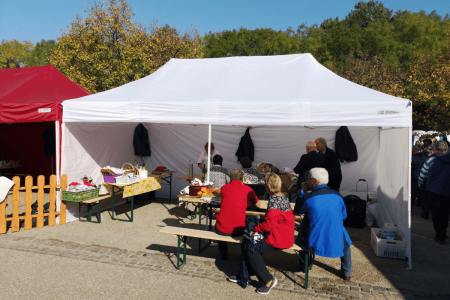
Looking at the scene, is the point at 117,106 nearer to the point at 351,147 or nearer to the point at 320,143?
the point at 320,143

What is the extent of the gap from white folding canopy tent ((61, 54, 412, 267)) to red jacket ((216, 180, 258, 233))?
1.20 m

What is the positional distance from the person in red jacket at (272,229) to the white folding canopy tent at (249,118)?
152cm

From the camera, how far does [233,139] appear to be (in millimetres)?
7891

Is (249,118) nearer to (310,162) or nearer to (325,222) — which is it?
(310,162)

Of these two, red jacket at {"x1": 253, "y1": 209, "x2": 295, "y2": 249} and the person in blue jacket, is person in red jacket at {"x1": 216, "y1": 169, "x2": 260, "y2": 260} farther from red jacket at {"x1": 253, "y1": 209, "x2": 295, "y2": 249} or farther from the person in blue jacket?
the person in blue jacket

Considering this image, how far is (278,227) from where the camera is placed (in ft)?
10.9

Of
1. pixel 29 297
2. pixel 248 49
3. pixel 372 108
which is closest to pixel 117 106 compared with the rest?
pixel 29 297

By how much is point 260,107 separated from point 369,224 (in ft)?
10.7

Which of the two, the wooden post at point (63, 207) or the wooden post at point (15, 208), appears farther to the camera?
the wooden post at point (63, 207)

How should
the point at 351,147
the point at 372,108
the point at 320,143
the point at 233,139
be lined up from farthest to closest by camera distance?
1. the point at 233,139
2. the point at 351,147
3. the point at 320,143
4. the point at 372,108

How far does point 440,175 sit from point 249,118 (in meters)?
3.03

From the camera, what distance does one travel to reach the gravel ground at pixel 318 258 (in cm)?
376

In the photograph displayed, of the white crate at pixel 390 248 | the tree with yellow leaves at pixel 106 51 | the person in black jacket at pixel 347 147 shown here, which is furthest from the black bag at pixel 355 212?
the tree with yellow leaves at pixel 106 51

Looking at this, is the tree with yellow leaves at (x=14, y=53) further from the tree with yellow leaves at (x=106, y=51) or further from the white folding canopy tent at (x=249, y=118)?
the white folding canopy tent at (x=249, y=118)
